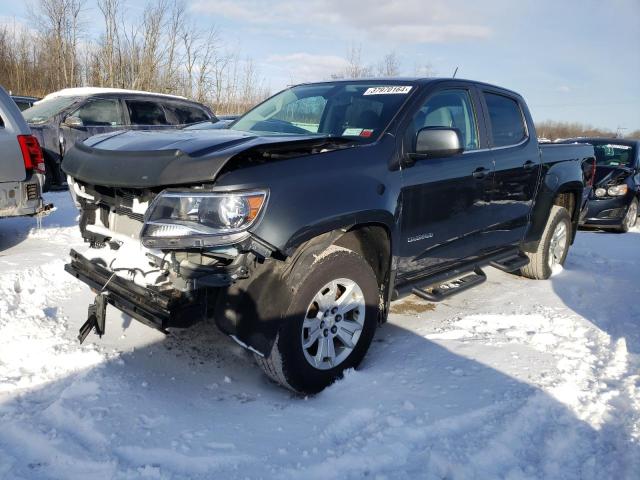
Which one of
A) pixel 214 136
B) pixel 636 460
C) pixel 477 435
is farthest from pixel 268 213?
pixel 636 460

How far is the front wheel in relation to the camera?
9.16 ft

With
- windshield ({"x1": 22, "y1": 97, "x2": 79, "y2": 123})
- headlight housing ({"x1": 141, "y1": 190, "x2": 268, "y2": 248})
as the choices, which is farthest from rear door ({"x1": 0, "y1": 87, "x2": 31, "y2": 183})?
windshield ({"x1": 22, "y1": 97, "x2": 79, "y2": 123})

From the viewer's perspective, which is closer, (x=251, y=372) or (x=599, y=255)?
(x=251, y=372)

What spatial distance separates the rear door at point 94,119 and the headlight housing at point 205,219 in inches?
281

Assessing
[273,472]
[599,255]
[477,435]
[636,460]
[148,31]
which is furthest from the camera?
[148,31]

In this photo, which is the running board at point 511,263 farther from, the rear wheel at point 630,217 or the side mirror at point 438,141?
the rear wheel at point 630,217

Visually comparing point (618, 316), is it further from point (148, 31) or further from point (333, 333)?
point (148, 31)

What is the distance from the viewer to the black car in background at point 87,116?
29.0ft

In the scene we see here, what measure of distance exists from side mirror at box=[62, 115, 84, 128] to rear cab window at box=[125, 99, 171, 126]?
2.97 feet

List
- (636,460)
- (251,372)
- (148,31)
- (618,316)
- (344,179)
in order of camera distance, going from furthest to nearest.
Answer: (148,31), (618,316), (251,372), (344,179), (636,460)

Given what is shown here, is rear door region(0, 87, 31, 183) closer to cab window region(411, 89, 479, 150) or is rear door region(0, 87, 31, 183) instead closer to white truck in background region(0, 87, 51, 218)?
white truck in background region(0, 87, 51, 218)

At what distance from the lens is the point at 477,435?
261 centimetres

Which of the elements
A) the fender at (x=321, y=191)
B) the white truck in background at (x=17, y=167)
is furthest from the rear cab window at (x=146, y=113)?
the fender at (x=321, y=191)

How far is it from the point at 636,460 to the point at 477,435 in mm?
717
